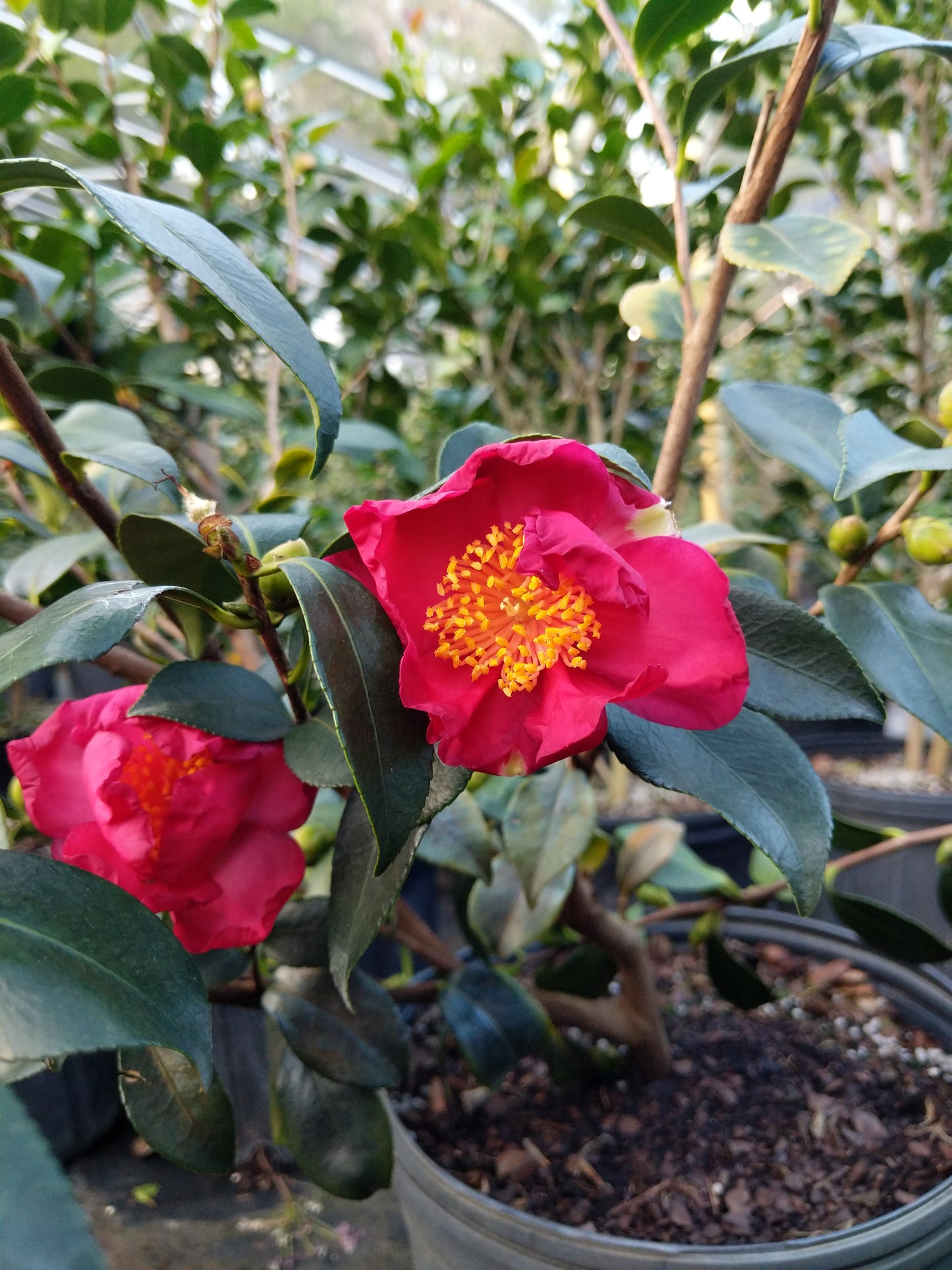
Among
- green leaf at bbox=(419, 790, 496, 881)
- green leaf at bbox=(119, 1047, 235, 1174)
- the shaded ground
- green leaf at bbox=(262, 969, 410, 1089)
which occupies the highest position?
green leaf at bbox=(419, 790, 496, 881)

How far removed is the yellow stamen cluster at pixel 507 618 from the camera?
1.16ft

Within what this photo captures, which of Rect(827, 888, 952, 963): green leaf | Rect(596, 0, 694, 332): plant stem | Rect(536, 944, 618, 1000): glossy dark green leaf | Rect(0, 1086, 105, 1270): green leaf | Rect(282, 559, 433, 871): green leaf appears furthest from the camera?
Rect(536, 944, 618, 1000): glossy dark green leaf

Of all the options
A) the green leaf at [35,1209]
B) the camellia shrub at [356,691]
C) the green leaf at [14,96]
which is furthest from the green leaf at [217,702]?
the green leaf at [14,96]

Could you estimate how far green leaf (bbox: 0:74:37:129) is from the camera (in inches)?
26.2

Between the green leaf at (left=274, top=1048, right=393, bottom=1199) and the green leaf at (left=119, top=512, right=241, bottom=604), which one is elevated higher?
the green leaf at (left=119, top=512, right=241, bottom=604)

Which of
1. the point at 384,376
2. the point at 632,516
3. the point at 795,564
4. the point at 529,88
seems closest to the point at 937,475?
the point at 632,516

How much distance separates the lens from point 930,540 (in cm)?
47

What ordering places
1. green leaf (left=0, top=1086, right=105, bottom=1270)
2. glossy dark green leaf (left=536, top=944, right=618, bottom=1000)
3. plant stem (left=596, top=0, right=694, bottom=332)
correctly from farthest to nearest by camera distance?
glossy dark green leaf (left=536, top=944, right=618, bottom=1000), plant stem (left=596, top=0, right=694, bottom=332), green leaf (left=0, top=1086, right=105, bottom=1270)

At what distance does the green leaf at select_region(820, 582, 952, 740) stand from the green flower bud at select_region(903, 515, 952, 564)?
0.07 feet

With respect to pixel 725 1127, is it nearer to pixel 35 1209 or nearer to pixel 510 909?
pixel 510 909

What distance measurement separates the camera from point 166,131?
3.53ft

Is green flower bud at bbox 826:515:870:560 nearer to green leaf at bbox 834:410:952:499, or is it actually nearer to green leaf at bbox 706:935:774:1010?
green leaf at bbox 834:410:952:499

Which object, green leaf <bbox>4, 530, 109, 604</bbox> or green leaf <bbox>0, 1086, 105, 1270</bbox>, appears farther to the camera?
green leaf <bbox>4, 530, 109, 604</bbox>

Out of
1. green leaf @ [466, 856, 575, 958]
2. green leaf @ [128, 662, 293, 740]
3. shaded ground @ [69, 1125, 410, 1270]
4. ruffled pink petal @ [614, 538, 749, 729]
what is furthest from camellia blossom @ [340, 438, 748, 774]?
shaded ground @ [69, 1125, 410, 1270]
